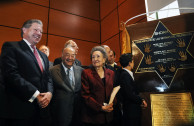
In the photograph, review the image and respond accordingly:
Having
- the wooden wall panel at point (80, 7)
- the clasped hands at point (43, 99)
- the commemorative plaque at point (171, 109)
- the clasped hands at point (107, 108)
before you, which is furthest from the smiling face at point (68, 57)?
the wooden wall panel at point (80, 7)

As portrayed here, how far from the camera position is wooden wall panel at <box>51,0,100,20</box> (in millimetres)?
4695

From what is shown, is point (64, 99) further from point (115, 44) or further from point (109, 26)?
point (109, 26)

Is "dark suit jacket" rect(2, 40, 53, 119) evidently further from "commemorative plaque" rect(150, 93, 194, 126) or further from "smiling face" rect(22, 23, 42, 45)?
"commemorative plaque" rect(150, 93, 194, 126)

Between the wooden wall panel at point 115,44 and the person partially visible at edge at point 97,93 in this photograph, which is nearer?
the person partially visible at edge at point 97,93

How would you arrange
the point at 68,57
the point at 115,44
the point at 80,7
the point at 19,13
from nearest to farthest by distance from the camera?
1. the point at 68,57
2. the point at 19,13
3. the point at 115,44
4. the point at 80,7

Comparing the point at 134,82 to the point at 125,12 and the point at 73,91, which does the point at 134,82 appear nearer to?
the point at 73,91

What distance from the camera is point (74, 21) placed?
4.86 m

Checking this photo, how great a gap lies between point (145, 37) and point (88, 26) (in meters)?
3.39

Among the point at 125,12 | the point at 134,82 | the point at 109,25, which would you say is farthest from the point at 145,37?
the point at 109,25

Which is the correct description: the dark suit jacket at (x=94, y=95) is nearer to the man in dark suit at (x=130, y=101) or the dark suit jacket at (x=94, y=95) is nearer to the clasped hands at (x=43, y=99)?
the man in dark suit at (x=130, y=101)

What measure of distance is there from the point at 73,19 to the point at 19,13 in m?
1.47

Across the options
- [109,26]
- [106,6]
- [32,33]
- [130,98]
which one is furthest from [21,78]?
[106,6]

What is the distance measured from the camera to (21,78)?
1.27 m

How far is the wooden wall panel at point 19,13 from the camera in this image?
12.7 feet
